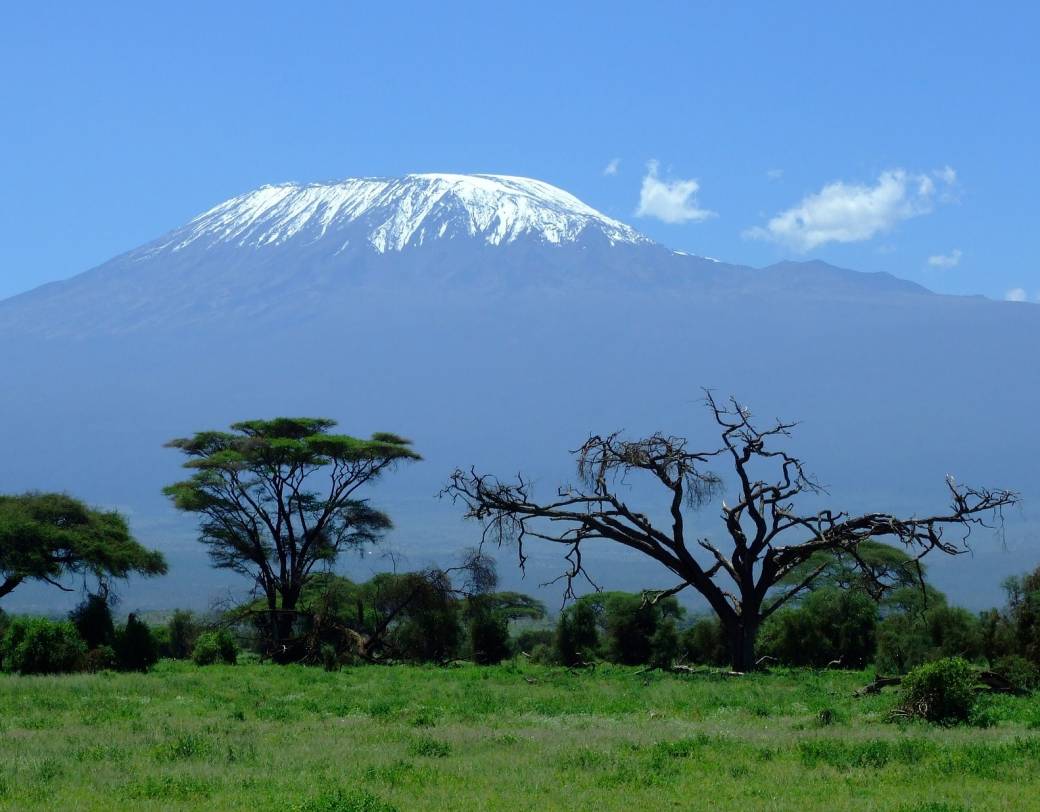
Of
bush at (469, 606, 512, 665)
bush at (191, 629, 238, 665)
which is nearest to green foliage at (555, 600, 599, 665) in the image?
bush at (469, 606, 512, 665)

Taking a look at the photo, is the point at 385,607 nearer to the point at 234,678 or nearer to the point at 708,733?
the point at 234,678

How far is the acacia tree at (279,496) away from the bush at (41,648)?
991 centimetres

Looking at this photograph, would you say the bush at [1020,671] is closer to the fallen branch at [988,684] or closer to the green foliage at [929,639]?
the fallen branch at [988,684]

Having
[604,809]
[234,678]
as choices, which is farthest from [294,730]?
[234,678]

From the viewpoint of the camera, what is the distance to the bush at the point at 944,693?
68.8 ft

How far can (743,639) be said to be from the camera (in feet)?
112

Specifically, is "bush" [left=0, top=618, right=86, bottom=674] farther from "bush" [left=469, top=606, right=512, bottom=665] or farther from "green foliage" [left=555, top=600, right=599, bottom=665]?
"green foliage" [left=555, top=600, right=599, bottom=665]

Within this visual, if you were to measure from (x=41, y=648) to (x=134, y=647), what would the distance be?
356 cm

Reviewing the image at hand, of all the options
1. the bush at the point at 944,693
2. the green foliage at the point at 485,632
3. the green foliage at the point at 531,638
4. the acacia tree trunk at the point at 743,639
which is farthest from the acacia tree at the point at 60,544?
the bush at the point at 944,693

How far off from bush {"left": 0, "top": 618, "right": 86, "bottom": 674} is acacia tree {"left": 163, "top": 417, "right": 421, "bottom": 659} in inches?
390

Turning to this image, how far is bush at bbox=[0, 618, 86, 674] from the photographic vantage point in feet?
108

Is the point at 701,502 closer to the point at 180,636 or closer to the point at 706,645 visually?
the point at 706,645

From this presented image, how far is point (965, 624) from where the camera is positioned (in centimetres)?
3303

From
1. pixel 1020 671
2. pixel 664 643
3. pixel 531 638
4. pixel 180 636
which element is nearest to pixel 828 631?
pixel 664 643
